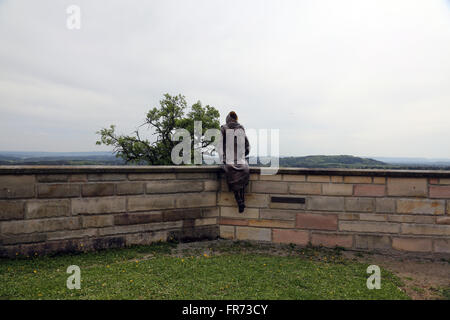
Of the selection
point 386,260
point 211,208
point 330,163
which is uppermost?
point 330,163

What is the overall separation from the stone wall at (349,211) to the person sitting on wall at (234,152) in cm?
29

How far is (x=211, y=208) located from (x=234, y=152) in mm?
1457

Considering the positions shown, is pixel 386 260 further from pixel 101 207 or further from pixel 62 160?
pixel 62 160

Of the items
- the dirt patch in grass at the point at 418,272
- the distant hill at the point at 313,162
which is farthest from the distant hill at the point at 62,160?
the dirt patch in grass at the point at 418,272

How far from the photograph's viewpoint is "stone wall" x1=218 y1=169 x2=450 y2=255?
5.79 meters

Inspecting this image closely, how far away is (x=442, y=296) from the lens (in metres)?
3.88

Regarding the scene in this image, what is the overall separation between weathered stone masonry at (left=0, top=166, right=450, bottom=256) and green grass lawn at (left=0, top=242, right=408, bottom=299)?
1.57 feet

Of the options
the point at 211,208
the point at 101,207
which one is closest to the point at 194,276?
the point at 211,208

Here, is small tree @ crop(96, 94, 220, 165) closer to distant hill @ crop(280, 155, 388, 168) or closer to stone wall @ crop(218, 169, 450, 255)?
distant hill @ crop(280, 155, 388, 168)

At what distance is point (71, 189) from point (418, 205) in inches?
282

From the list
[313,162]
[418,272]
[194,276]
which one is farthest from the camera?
[313,162]

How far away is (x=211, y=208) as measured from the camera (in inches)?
258

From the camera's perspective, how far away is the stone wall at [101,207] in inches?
199
